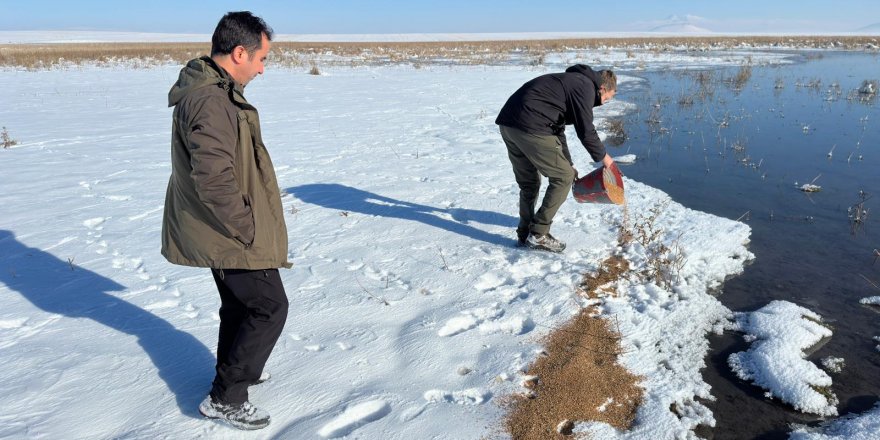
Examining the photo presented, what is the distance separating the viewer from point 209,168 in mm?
2049

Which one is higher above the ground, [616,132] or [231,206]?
[231,206]

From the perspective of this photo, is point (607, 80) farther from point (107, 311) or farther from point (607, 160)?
point (107, 311)

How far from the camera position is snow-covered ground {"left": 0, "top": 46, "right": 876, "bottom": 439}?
8.93 feet

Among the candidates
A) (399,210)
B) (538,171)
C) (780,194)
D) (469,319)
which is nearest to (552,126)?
(538,171)

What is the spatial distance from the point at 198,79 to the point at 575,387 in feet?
7.83

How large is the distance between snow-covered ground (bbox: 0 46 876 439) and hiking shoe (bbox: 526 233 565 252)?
9 centimetres

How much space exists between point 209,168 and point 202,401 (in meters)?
1.28

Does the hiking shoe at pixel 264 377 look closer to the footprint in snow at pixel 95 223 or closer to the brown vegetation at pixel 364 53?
the footprint in snow at pixel 95 223

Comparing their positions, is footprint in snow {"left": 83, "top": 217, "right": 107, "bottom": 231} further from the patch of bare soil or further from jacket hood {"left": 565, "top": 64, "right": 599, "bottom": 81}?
jacket hood {"left": 565, "top": 64, "right": 599, "bottom": 81}

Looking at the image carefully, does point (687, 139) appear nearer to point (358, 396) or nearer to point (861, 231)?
point (861, 231)

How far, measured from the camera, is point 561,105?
13.9 ft

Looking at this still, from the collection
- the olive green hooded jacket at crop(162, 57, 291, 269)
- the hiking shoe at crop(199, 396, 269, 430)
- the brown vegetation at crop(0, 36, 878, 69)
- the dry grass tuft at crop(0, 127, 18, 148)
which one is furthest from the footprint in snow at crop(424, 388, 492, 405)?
the brown vegetation at crop(0, 36, 878, 69)

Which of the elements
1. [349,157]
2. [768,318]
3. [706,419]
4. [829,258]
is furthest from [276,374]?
[349,157]

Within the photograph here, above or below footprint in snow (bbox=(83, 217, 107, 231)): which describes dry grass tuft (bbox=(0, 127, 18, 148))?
above
